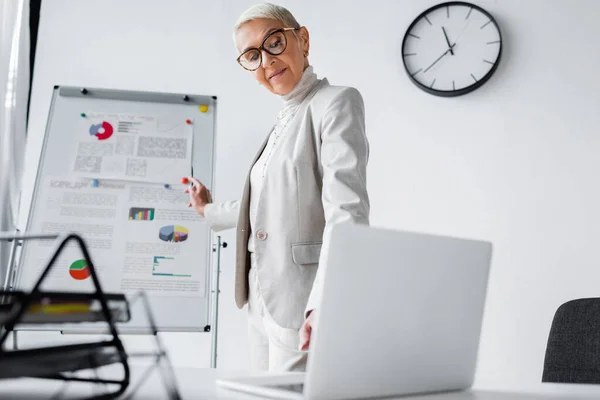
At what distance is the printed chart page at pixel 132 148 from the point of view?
7.63 ft

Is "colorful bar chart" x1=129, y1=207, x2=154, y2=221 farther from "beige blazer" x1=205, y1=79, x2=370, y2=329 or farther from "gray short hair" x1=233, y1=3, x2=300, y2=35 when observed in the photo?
"gray short hair" x1=233, y1=3, x2=300, y2=35

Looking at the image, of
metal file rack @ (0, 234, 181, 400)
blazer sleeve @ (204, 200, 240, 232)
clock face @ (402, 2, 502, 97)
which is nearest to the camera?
metal file rack @ (0, 234, 181, 400)

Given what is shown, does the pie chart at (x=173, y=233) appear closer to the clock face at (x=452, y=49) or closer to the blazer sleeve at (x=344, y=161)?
the blazer sleeve at (x=344, y=161)

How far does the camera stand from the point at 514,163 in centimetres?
242

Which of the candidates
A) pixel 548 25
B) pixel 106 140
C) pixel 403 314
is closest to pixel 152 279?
pixel 106 140

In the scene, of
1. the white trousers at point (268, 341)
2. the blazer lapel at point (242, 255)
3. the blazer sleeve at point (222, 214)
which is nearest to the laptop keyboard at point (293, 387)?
the white trousers at point (268, 341)

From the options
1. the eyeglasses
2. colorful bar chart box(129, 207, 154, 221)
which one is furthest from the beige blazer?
colorful bar chart box(129, 207, 154, 221)

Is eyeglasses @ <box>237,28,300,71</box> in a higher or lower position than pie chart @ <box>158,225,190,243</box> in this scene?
higher

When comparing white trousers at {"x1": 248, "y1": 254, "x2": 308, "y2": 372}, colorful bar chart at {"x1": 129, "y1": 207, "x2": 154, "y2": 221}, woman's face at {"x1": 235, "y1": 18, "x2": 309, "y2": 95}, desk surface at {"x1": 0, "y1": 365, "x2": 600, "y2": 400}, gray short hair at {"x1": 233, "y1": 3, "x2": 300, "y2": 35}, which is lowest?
white trousers at {"x1": 248, "y1": 254, "x2": 308, "y2": 372}

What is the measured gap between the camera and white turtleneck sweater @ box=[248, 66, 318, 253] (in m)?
1.52

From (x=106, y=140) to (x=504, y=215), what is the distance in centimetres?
162

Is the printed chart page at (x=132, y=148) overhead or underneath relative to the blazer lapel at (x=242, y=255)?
overhead

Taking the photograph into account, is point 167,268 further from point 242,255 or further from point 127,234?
point 242,255

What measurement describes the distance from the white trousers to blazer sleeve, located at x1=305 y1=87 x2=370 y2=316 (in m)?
0.21
